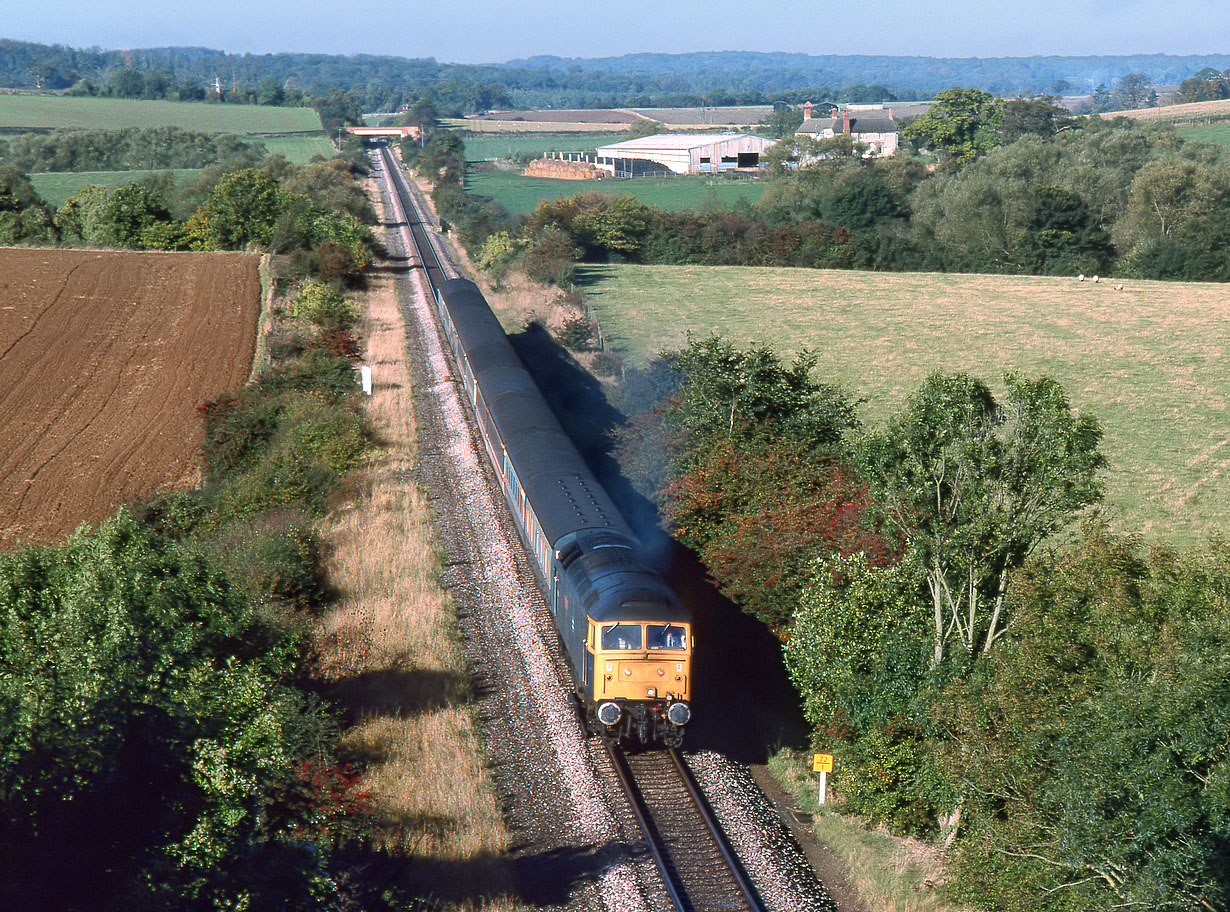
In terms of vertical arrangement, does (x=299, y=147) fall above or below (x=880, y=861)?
above

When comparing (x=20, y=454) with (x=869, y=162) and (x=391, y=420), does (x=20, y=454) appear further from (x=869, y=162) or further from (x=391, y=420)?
(x=869, y=162)

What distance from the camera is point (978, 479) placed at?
1466 centimetres

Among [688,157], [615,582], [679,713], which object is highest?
[688,157]

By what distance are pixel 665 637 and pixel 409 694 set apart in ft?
17.8

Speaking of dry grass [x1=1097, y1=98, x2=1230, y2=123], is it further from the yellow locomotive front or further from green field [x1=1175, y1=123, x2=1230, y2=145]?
the yellow locomotive front

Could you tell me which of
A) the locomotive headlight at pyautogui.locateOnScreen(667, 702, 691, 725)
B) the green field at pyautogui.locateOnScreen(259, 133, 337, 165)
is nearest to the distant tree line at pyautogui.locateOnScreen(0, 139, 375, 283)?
the locomotive headlight at pyautogui.locateOnScreen(667, 702, 691, 725)

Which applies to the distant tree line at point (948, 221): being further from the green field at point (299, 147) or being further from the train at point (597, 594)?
the green field at point (299, 147)

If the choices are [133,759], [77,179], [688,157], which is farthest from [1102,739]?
[688,157]

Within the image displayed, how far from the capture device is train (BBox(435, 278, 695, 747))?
1592 cm

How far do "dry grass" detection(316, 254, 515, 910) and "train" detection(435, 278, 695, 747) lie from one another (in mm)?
2201

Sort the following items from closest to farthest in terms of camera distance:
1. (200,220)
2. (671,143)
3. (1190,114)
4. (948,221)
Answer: (200,220) < (948,221) < (671,143) < (1190,114)

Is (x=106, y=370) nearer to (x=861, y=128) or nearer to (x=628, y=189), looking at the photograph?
(x=628, y=189)

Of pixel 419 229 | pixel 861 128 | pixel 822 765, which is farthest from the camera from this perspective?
pixel 861 128

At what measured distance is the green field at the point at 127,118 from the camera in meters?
159
